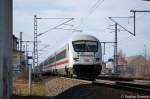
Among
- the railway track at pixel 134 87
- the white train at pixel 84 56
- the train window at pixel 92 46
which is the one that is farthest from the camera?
the train window at pixel 92 46

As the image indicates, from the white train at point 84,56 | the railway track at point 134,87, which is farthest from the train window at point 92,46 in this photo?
the railway track at point 134,87

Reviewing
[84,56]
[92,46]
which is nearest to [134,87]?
[84,56]

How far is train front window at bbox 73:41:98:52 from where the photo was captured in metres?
34.2

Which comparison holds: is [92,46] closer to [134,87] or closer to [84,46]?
[84,46]

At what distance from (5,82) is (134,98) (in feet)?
31.8

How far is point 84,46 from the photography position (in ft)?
113

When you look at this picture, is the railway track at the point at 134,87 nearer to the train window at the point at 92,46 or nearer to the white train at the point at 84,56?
the white train at the point at 84,56

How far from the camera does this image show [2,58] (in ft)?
67.1

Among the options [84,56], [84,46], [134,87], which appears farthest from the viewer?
[84,46]

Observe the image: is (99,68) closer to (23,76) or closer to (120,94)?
(120,94)

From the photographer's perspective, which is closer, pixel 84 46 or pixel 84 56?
pixel 84 56

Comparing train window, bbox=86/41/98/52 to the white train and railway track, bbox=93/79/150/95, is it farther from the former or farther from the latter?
railway track, bbox=93/79/150/95

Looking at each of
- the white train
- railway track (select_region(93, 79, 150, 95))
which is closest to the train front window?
the white train

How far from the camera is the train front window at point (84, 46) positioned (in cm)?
3416
